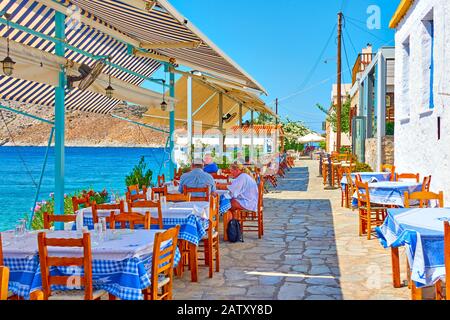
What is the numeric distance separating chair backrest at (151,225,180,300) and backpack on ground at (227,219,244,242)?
12.2 feet

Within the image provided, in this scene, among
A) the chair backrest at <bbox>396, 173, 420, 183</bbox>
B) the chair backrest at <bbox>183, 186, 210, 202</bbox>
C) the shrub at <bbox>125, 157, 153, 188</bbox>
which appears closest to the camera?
the chair backrest at <bbox>183, 186, 210, 202</bbox>

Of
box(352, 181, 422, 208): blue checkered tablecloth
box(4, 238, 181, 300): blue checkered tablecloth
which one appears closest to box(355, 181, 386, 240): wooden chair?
box(352, 181, 422, 208): blue checkered tablecloth

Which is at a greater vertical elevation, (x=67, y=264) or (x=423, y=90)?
(x=423, y=90)

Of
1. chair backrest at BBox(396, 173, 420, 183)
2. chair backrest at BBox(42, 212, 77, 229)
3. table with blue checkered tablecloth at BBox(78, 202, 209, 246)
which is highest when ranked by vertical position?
chair backrest at BBox(396, 173, 420, 183)

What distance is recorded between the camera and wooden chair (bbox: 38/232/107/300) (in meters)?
3.96

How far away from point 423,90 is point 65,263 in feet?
27.5

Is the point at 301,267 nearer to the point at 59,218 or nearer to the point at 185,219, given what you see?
the point at 185,219

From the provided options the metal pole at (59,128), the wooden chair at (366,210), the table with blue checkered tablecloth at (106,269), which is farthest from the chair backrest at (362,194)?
the table with blue checkered tablecloth at (106,269)

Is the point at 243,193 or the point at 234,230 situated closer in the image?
the point at 234,230

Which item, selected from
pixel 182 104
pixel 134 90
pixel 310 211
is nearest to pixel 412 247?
pixel 134 90

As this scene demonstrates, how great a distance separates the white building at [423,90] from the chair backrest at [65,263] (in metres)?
6.25

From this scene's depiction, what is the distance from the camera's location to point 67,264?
3959 mm

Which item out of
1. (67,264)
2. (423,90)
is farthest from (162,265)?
(423,90)

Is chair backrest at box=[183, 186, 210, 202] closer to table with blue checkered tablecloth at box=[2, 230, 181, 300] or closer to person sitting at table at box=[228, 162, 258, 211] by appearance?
person sitting at table at box=[228, 162, 258, 211]
